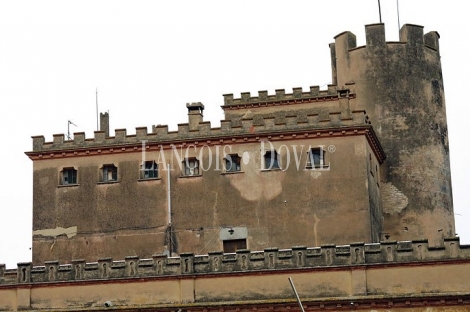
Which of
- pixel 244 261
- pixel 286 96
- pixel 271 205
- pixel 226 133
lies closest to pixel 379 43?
pixel 286 96

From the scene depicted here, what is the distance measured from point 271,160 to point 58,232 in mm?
12706

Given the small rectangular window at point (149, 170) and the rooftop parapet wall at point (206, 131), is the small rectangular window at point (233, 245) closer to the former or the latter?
the small rectangular window at point (149, 170)

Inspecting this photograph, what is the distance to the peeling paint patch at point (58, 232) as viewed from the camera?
63.8m

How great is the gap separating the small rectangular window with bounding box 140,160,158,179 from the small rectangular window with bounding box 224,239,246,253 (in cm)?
579

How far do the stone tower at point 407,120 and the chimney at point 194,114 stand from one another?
9.44m

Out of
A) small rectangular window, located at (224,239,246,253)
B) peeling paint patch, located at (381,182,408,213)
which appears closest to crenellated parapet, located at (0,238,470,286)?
small rectangular window, located at (224,239,246,253)

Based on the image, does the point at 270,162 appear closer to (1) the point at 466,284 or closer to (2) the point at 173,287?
(2) the point at 173,287

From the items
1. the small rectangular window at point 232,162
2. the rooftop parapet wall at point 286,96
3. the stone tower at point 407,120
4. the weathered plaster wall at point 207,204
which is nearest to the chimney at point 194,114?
the weathered plaster wall at point 207,204

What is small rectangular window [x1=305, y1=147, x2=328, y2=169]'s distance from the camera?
62.0m

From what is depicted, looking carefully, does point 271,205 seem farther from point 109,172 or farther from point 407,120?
point 407,120

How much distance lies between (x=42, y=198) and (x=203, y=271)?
43.1ft

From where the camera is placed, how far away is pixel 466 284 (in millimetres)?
53125

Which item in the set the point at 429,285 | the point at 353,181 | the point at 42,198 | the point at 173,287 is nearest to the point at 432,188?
the point at 353,181

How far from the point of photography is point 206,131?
63.9m
